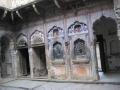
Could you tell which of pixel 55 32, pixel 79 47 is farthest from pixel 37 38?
pixel 79 47

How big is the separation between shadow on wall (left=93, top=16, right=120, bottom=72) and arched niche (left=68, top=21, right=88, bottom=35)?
A: 339cm

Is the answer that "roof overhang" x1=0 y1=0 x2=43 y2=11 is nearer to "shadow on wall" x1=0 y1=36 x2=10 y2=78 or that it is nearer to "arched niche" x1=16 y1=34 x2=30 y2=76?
"arched niche" x1=16 y1=34 x2=30 y2=76

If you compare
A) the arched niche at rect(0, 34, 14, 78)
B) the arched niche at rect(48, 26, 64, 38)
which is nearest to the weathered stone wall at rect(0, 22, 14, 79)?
the arched niche at rect(0, 34, 14, 78)

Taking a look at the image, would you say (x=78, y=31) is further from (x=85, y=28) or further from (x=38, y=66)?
(x=38, y=66)

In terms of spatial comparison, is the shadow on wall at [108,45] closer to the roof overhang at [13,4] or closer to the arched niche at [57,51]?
the arched niche at [57,51]

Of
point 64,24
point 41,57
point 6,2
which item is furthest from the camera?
point 41,57

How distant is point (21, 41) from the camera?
10.3m

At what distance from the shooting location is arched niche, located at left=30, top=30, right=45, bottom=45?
30.9ft

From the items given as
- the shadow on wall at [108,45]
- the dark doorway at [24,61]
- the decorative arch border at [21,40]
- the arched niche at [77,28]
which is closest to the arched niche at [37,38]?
the decorative arch border at [21,40]

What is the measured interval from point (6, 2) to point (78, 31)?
4.25 m

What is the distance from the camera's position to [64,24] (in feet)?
28.2

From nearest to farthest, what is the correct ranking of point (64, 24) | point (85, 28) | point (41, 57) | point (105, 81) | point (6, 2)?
point (105, 81) → point (85, 28) → point (64, 24) → point (6, 2) → point (41, 57)


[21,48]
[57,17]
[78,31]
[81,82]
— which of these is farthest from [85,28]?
[21,48]

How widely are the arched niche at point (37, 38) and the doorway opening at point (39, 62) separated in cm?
40
